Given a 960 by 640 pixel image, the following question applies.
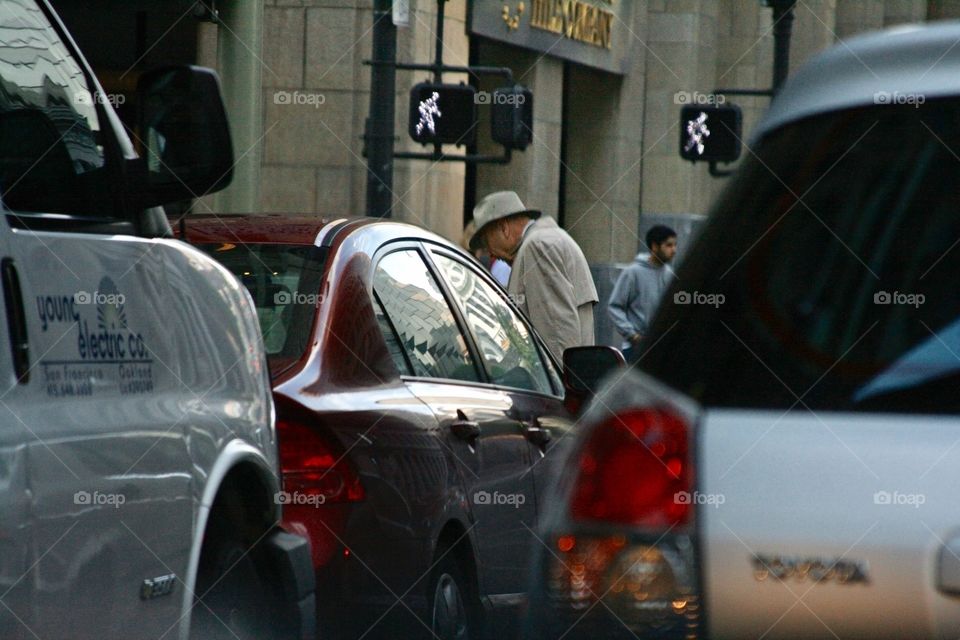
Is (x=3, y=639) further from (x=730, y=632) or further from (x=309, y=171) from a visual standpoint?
(x=309, y=171)

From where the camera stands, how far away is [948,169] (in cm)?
240

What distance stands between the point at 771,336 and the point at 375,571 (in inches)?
107

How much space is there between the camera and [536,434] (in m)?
6.28

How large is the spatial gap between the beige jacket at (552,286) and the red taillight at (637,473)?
8.14 metres

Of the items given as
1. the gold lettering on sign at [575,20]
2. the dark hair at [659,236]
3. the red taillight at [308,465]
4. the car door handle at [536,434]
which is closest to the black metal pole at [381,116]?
the dark hair at [659,236]

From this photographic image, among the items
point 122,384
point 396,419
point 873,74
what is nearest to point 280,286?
point 396,419

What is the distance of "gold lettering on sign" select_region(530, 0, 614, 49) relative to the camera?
882 inches

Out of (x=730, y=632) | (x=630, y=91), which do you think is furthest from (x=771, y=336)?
(x=630, y=91)

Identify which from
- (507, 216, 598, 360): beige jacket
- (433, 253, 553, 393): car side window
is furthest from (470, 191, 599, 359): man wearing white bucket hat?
(433, 253, 553, 393): car side window

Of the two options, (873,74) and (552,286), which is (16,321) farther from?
(552,286)

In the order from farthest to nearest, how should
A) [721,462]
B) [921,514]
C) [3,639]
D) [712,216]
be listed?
[3,639], [712,216], [721,462], [921,514]

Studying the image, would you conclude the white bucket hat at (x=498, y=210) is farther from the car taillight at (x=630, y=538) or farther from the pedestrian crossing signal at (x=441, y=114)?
the car taillight at (x=630, y=538)

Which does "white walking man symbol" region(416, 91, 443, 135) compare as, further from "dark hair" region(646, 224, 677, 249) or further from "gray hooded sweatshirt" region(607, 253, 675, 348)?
"dark hair" region(646, 224, 677, 249)

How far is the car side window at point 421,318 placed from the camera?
18.2 ft
